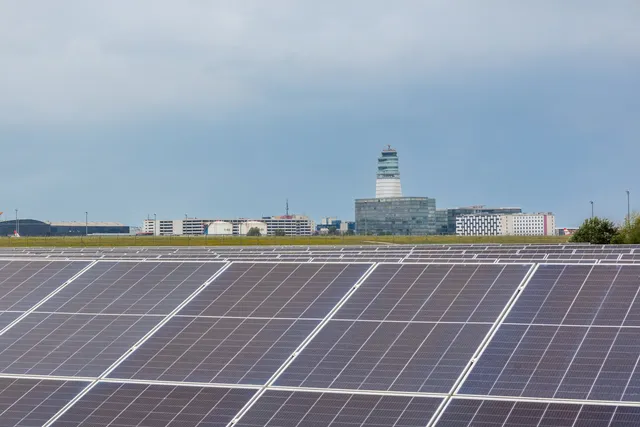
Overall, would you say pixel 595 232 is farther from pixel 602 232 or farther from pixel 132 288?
pixel 132 288

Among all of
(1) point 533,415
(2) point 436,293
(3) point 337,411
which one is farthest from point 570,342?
(3) point 337,411

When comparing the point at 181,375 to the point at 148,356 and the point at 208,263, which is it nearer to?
the point at 148,356

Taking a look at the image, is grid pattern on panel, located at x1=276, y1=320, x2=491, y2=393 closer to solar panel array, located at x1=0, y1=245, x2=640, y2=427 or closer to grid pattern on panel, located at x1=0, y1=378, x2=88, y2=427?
solar panel array, located at x1=0, y1=245, x2=640, y2=427

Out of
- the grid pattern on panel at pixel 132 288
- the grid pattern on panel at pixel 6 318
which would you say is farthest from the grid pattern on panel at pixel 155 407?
the grid pattern on panel at pixel 6 318

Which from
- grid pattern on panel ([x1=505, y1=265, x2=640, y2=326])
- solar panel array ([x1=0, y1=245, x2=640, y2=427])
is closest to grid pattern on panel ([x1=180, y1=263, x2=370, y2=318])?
solar panel array ([x1=0, y1=245, x2=640, y2=427])

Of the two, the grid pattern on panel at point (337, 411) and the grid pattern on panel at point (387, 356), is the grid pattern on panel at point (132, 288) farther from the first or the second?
the grid pattern on panel at point (337, 411)

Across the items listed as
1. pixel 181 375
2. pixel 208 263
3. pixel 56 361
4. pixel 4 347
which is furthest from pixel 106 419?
pixel 208 263
